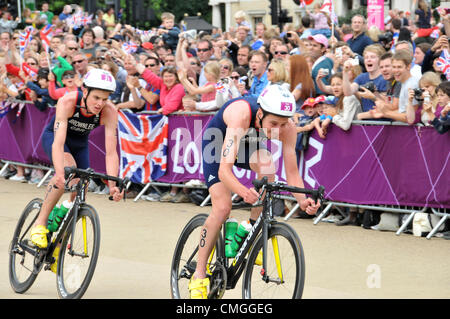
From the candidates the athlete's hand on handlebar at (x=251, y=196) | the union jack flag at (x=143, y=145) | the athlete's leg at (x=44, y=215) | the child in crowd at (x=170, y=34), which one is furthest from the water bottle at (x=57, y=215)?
the child in crowd at (x=170, y=34)

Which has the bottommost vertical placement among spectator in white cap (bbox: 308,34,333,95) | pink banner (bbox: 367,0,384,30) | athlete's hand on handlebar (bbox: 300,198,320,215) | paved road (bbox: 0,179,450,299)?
paved road (bbox: 0,179,450,299)

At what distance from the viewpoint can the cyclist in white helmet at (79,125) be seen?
25.3 feet

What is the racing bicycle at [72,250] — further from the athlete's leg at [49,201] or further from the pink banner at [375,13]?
the pink banner at [375,13]

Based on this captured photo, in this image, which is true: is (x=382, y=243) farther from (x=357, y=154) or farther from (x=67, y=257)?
(x=67, y=257)

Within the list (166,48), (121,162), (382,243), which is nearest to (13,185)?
(121,162)

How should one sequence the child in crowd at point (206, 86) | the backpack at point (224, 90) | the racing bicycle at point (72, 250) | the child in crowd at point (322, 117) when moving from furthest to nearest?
1. the child in crowd at point (206, 86)
2. the backpack at point (224, 90)
3. the child in crowd at point (322, 117)
4. the racing bicycle at point (72, 250)

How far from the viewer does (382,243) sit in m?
10.1

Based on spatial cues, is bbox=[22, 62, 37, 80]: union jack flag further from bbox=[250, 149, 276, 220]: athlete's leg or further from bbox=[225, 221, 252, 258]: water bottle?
bbox=[225, 221, 252, 258]: water bottle

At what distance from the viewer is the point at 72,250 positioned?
292 inches

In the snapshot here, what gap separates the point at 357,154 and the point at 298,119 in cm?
111

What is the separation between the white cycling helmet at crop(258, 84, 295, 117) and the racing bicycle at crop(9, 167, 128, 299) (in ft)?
5.21

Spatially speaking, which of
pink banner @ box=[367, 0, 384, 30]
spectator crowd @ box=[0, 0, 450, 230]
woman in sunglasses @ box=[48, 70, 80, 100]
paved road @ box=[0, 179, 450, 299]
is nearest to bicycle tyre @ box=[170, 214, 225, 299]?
paved road @ box=[0, 179, 450, 299]

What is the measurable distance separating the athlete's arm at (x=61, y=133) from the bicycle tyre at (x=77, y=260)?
40 cm

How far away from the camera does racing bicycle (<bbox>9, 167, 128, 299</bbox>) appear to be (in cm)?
717
